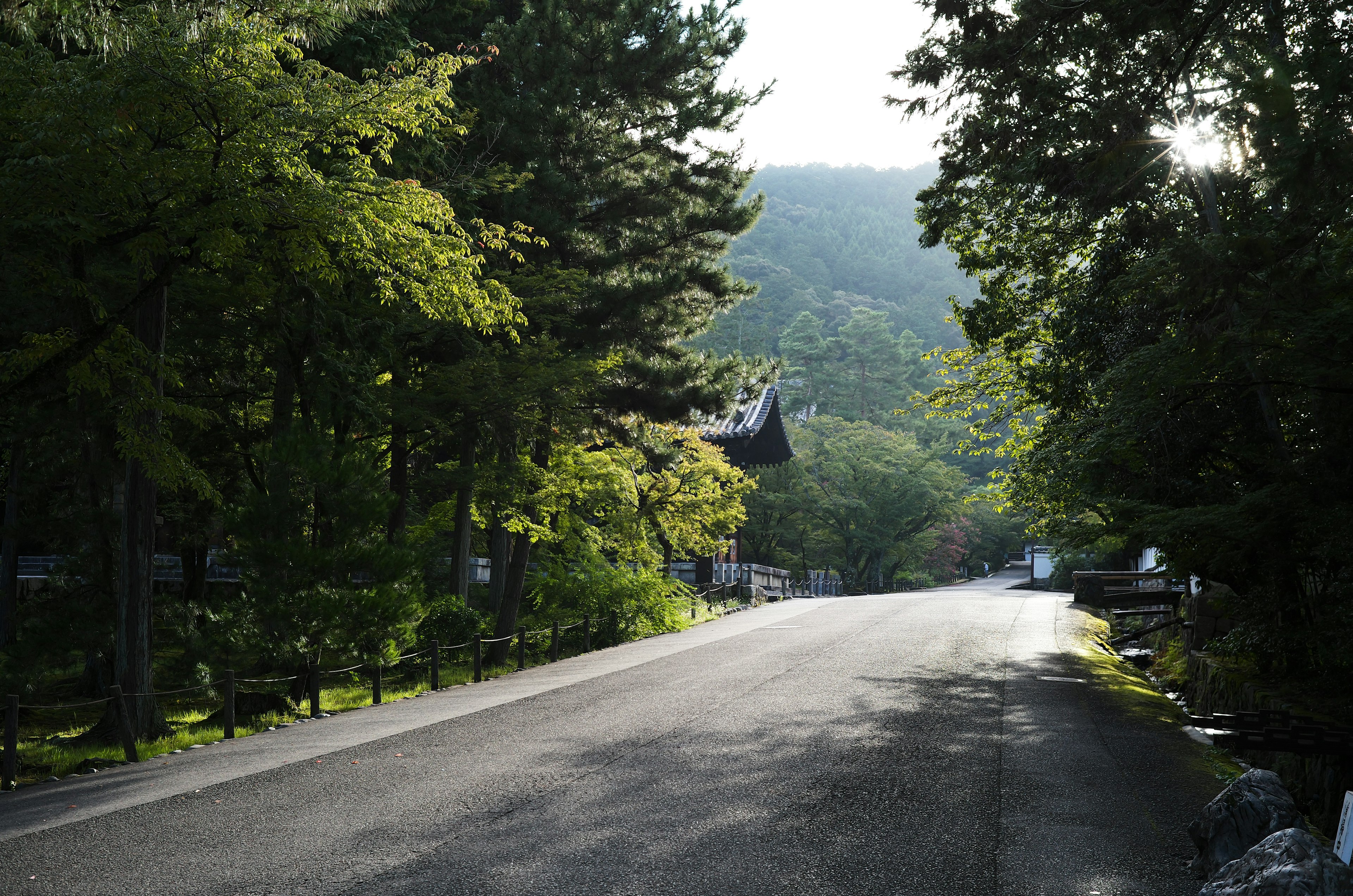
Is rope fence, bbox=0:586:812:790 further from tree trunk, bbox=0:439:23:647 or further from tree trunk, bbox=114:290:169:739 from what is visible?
tree trunk, bbox=0:439:23:647

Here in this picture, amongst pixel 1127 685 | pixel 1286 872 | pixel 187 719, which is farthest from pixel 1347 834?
pixel 187 719

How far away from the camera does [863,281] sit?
112m

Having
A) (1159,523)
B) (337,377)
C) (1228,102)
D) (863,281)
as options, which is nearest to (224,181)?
(337,377)

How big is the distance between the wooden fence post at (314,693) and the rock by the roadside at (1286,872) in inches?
440

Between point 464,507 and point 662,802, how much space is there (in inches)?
571

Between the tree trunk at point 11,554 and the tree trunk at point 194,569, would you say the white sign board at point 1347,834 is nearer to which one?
the tree trunk at point 11,554

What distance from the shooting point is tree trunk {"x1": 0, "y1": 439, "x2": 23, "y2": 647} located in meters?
17.2

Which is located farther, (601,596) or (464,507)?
(601,596)

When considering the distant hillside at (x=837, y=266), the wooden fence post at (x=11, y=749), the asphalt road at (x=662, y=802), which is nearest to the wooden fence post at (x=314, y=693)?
the asphalt road at (x=662, y=802)

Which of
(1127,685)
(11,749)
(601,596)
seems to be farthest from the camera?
(601,596)

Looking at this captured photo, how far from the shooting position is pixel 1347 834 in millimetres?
4512

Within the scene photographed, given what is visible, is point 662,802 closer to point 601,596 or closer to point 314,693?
point 314,693

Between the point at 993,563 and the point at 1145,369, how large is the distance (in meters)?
61.8

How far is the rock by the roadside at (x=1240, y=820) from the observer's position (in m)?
5.70
